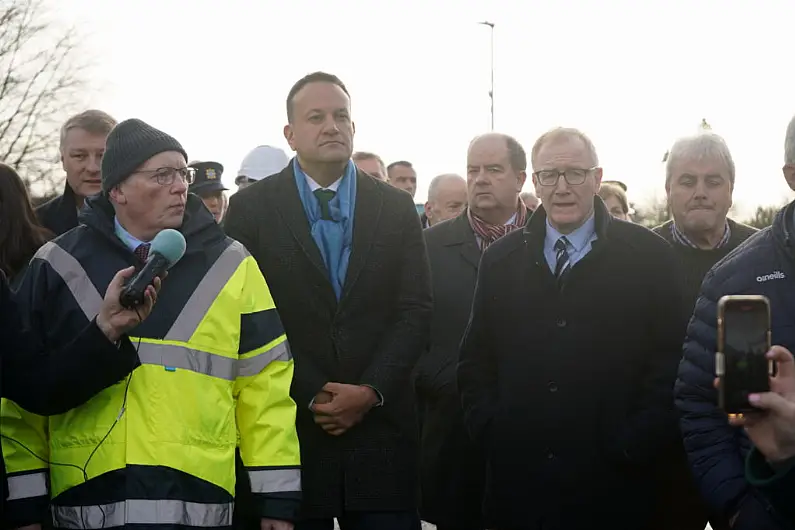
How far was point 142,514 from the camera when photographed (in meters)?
4.22

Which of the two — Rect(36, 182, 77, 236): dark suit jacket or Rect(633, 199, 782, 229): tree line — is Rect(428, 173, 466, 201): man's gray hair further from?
Rect(633, 199, 782, 229): tree line

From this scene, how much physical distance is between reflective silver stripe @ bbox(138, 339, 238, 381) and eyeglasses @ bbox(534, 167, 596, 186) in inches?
77.1

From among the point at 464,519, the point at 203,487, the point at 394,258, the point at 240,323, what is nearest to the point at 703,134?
the point at 394,258

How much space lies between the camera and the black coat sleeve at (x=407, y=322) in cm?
Answer: 540

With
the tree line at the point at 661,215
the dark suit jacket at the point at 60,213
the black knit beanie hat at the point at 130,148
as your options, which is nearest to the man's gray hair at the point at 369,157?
the dark suit jacket at the point at 60,213

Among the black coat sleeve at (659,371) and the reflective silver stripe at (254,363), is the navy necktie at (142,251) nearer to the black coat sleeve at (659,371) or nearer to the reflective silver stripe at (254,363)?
the reflective silver stripe at (254,363)

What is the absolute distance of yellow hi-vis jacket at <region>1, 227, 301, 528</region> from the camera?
14.0 feet

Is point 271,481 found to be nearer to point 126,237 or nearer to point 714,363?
point 126,237

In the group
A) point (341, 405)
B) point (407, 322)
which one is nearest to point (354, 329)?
point (407, 322)

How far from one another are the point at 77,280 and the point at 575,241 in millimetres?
2329

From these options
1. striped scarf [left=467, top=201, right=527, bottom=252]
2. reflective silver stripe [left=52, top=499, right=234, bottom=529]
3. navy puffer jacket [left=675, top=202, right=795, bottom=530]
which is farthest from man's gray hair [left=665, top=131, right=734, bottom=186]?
reflective silver stripe [left=52, top=499, right=234, bottom=529]

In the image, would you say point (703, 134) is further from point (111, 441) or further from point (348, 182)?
point (111, 441)

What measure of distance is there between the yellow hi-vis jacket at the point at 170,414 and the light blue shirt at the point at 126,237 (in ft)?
0.38

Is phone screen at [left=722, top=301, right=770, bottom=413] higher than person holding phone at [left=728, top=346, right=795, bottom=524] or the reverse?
higher
